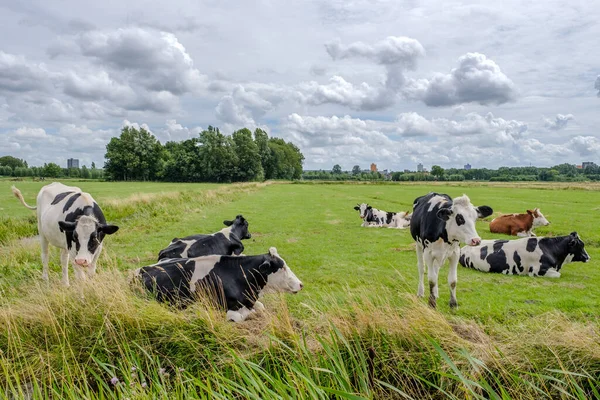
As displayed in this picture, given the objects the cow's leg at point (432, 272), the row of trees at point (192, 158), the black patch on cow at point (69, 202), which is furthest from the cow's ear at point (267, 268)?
the row of trees at point (192, 158)

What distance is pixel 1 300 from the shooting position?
600 centimetres

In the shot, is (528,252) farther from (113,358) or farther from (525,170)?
(525,170)

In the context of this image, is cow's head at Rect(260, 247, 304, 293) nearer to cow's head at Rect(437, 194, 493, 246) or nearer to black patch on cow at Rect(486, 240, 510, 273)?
cow's head at Rect(437, 194, 493, 246)

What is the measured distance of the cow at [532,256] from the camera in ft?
32.1

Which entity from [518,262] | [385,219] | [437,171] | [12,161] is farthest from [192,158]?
[12,161]

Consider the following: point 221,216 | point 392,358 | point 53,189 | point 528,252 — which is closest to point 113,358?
point 392,358

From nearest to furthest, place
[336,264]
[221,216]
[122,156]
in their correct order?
[336,264] < [221,216] < [122,156]

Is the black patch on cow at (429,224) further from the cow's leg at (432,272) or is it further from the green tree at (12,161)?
the green tree at (12,161)

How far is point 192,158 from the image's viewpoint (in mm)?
104562

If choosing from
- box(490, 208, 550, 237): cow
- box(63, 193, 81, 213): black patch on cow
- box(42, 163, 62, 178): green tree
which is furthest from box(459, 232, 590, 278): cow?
box(42, 163, 62, 178): green tree

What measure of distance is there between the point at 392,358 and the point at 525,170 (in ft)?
543

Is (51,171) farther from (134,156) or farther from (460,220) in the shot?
(460,220)

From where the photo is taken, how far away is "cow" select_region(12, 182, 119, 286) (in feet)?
24.0

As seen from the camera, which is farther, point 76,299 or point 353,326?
point 76,299
